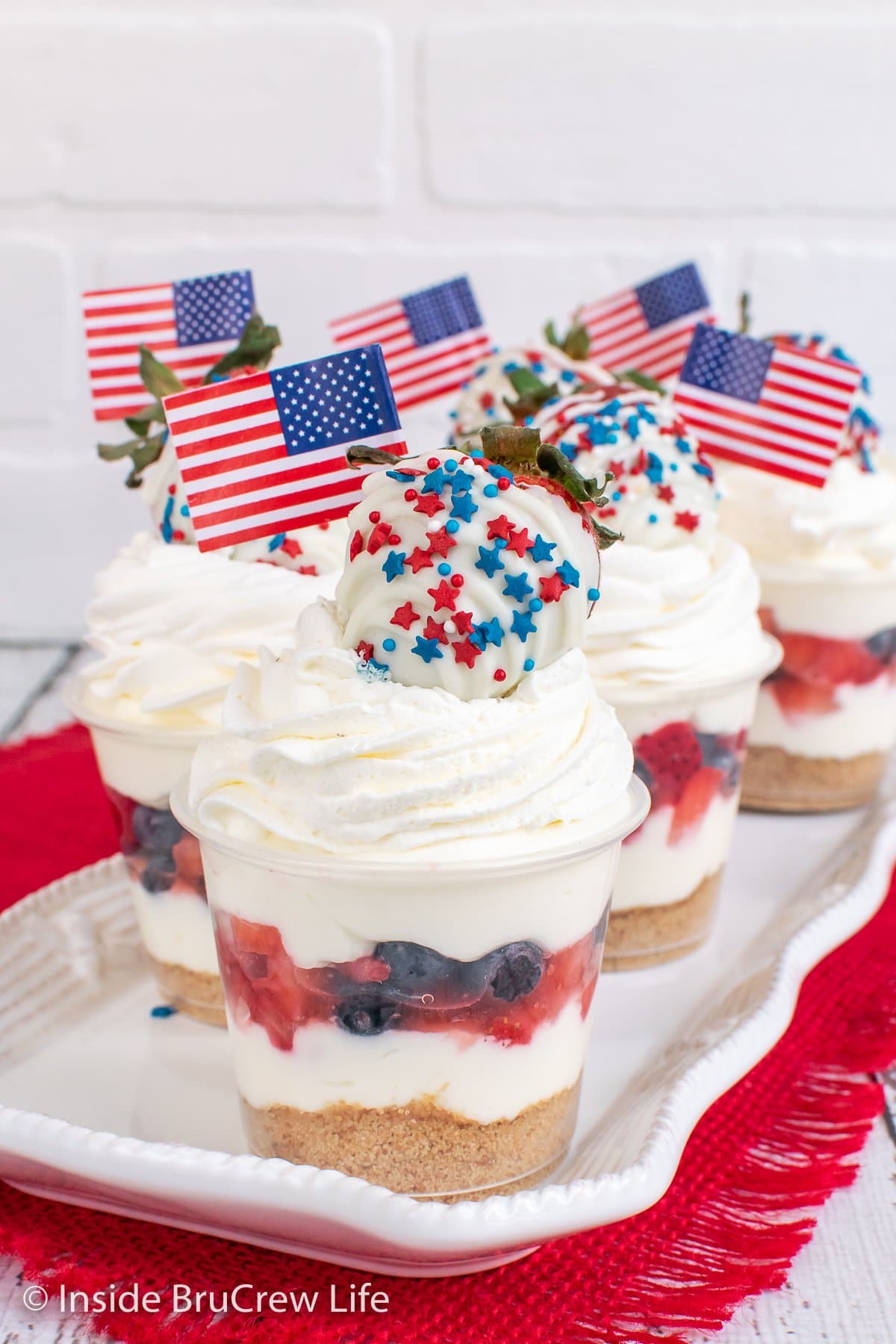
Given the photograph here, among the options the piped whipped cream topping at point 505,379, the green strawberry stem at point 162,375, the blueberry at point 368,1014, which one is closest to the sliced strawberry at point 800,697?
the piped whipped cream topping at point 505,379

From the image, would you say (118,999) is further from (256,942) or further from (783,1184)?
(783,1184)

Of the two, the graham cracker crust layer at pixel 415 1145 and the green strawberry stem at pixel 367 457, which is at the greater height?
the green strawberry stem at pixel 367 457

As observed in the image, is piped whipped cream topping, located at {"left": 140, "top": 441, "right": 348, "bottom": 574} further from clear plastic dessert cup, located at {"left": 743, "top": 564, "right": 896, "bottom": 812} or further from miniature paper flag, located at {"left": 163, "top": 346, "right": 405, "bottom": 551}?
clear plastic dessert cup, located at {"left": 743, "top": 564, "right": 896, "bottom": 812}

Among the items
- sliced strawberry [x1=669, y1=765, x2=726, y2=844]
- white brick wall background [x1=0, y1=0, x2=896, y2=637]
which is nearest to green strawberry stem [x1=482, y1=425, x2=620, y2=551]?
sliced strawberry [x1=669, y1=765, x2=726, y2=844]

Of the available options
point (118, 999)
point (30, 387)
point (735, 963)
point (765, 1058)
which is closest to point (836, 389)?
point (735, 963)

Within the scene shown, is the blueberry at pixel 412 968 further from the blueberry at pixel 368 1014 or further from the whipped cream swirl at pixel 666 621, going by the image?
the whipped cream swirl at pixel 666 621
